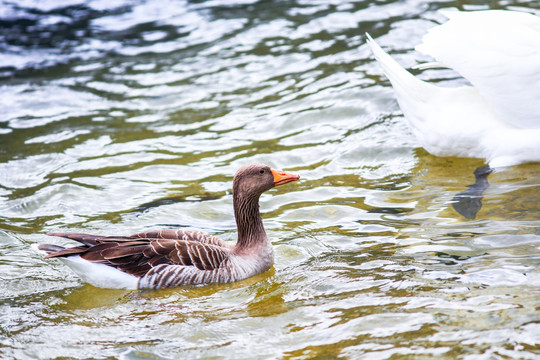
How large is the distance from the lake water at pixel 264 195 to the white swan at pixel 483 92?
45 cm

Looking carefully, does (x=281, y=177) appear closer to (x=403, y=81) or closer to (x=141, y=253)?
(x=141, y=253)

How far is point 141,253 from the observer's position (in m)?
6.55

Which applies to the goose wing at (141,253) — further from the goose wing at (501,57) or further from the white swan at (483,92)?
the goose wing at (501,57)

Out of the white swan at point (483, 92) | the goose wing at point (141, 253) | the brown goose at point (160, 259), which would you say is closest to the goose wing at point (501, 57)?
the white swan at point (483, 92)

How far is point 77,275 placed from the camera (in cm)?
675

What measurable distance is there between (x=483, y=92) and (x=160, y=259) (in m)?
4.10

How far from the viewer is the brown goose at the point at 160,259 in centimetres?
647

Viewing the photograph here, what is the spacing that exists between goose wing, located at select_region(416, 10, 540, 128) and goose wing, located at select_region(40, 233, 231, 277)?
358 cm

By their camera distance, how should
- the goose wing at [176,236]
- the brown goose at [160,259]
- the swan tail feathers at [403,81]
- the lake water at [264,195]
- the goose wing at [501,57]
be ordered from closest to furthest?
the lake water at [264,195] → the brown goose at [160,259] → the goose wing at [176,236] → the goose wing at [501,57] → the swan tail feathers at [403,81]

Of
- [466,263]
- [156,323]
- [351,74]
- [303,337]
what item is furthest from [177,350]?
[351,74]

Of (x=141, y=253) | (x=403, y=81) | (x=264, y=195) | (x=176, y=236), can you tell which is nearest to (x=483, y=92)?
(x=403, y=81)

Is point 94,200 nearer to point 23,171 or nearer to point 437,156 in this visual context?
point 23,171

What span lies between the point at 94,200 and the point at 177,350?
3734 millimetres

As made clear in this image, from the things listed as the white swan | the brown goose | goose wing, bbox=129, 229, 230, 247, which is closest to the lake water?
the brown goose
